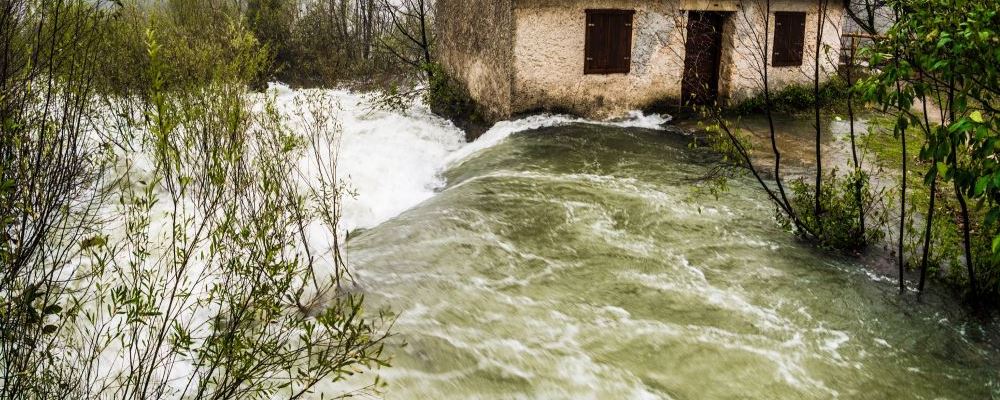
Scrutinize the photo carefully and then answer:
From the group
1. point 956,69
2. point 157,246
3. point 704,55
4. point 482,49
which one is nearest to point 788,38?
point 704,55

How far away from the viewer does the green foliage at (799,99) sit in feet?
40.5

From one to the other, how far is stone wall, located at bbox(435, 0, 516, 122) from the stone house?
0.02 metres

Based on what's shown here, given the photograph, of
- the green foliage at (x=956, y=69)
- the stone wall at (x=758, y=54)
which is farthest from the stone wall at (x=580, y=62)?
the green foliage at (x=956, y=69)

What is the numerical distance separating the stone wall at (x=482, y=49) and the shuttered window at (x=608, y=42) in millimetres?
1488

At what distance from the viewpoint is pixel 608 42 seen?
37.1 feet

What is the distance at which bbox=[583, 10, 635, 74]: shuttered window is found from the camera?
36.6 ft

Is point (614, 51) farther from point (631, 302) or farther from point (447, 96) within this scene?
point (631, 302)

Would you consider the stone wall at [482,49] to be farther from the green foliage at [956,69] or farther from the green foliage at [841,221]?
the green foliage at [956,69]

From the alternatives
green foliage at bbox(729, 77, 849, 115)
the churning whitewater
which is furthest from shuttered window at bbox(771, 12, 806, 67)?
the churning whitewater

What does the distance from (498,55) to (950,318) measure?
27.0 feet

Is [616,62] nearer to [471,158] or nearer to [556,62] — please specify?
[556,62]

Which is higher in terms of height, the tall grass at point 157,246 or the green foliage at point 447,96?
the green foliage at point 447,96

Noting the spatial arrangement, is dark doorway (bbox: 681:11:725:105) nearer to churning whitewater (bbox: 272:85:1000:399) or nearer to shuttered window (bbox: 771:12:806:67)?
shuttered window (bbox: 771:12:806:67)

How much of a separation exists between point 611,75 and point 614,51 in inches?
17.1
